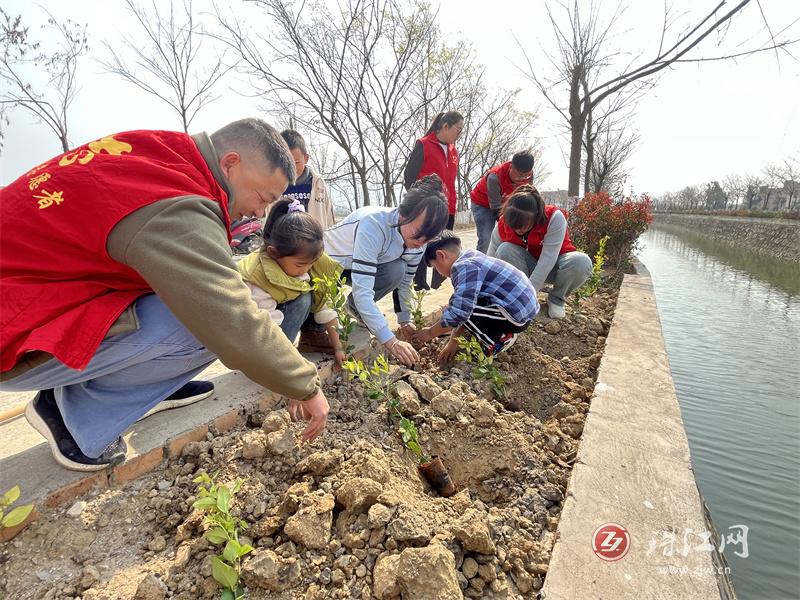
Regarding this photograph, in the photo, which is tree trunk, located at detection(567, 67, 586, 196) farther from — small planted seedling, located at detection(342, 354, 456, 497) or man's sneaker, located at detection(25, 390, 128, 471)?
man's sneaker, located at detection(25, 390, 128, 471)

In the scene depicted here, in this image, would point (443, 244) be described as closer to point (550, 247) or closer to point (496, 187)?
point (550, 247)

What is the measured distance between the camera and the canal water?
195 centimetres

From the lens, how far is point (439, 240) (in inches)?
113

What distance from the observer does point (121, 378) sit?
1.55 meters

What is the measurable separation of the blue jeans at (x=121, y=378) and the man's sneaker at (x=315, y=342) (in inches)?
36.9

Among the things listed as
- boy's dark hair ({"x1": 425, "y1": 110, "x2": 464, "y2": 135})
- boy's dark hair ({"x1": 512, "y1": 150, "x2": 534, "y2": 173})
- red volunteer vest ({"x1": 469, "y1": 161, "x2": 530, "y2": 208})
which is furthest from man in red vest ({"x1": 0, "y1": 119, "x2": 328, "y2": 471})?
red volunteer vest ({"x1": 469, "y1": 161, "x2": 530, "y2": 208})

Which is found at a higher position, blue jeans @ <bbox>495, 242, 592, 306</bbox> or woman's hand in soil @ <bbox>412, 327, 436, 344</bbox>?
blue jeans @ <bbox>495, 242, 592, 306</bbox>

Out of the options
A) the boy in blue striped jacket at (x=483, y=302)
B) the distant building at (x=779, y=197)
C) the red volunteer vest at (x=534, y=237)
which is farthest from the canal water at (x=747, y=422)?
the distant building at (x=779, y=197)

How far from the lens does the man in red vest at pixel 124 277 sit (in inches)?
43.4

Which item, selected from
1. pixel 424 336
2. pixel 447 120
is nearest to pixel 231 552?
pixel 424 336

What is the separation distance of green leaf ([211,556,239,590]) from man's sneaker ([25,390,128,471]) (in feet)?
2.17

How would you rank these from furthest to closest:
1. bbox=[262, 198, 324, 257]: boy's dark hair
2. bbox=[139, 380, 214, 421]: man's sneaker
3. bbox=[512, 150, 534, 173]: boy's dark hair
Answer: bbox=[512, 150, 534, 173]: boy's dark hair
bbox=[262, 198, 324, 257]: boy's dark hair
bbox=[139, 380, 214, 421]: man's sneaker

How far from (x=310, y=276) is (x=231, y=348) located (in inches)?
55.2

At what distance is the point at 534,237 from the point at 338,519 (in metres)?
3.21
